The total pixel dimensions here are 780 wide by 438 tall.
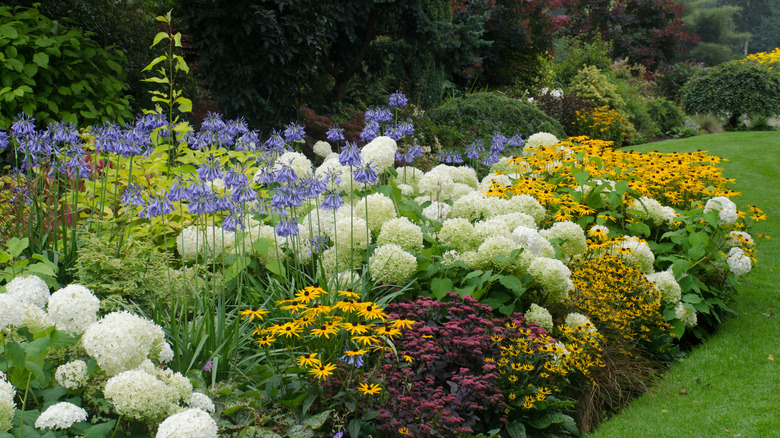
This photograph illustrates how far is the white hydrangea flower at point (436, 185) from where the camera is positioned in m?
5.14

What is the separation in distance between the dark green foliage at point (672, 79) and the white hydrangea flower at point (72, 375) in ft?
86.5

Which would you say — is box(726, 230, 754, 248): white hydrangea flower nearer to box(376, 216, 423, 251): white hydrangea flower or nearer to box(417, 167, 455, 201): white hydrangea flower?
box(417, 167, 455, 201): white hydrangea flower

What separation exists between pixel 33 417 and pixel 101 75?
615 cm

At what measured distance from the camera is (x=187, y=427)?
5.98ft

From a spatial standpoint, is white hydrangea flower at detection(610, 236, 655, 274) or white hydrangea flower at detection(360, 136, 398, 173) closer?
white hydrangea flower at detection(610, 236, 655, 274)

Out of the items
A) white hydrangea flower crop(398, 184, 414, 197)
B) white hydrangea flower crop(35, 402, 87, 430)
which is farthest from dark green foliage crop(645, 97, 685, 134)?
white hydrangea flower crop(35, 402, 87, 430)

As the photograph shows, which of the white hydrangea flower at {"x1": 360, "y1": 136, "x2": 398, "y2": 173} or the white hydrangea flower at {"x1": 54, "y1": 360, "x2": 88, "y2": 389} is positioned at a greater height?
the white hydrangea flower at {"x1": 360, "y1": 136, "x2": 398, "y2": 173}

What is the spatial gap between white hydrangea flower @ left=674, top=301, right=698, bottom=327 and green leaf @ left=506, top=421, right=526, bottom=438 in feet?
6.54

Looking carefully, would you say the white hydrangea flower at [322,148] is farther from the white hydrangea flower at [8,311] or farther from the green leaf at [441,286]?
the white hydrangea flower at [8,311]

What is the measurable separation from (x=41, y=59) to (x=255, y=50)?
2.36 m

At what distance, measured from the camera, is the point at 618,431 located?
10.9 feet

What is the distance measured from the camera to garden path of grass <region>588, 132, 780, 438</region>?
333cm

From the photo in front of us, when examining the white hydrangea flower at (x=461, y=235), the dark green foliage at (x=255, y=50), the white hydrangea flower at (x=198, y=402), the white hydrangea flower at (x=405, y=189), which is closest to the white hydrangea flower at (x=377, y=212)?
the white hydrangea flower at (x=461, y=235)

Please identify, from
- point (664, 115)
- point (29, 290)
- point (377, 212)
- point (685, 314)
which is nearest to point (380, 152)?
point (377, 212)
